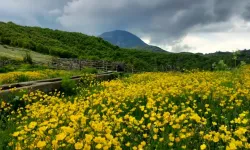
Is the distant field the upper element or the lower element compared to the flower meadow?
upper

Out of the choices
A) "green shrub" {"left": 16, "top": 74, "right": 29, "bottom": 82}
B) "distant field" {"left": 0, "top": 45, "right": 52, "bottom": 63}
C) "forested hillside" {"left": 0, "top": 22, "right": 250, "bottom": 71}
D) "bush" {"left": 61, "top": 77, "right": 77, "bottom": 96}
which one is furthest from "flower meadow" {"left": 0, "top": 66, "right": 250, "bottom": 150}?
"forested hillside" {"left": 0, "top": 22, "right": 250, "bottom": 71}

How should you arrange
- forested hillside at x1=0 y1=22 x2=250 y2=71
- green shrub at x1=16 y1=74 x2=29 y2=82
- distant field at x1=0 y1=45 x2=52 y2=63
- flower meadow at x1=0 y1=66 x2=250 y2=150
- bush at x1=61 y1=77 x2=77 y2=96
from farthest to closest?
forested hillside at x1=0 y1=22 x2=250 y2=71
distant field at x1=0 y1=45 x2=52 y2=63
green shrub at x1=16 y1=74 x2=29 y2=82
bush at x1=61 y1=77 x2=77 y2=96
flower meadow at x1=0 y1=66 x2=250 y2=150

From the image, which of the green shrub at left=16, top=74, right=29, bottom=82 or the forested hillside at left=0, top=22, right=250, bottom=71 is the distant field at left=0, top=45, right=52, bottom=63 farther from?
the green shrub at left=16, top=74, right=29, bottom=82

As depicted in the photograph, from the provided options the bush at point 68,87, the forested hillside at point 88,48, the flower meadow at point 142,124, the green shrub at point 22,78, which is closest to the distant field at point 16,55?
the forested hillside at point 88,48

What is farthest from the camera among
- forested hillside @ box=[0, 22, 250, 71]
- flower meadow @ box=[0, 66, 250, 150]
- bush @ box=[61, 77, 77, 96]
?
forested hillside @ box=[0, 22, 250, 71]

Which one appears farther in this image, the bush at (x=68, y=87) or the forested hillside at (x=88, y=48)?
the forested hillside at (x=88, y=48)

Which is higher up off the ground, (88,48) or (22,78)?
(88,48)

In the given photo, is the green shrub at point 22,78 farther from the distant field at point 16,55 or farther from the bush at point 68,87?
the distant field at point 16,55

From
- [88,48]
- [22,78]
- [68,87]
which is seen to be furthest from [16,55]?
[88,48]

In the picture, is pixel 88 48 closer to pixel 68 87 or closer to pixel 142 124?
pixel 68 87

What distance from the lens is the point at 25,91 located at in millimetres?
10312

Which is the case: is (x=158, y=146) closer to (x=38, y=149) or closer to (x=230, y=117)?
(x=38, y=149)

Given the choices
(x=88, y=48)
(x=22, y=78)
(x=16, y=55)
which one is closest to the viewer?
(x=22, y=78)

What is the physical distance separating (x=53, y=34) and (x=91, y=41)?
64.6 feet
